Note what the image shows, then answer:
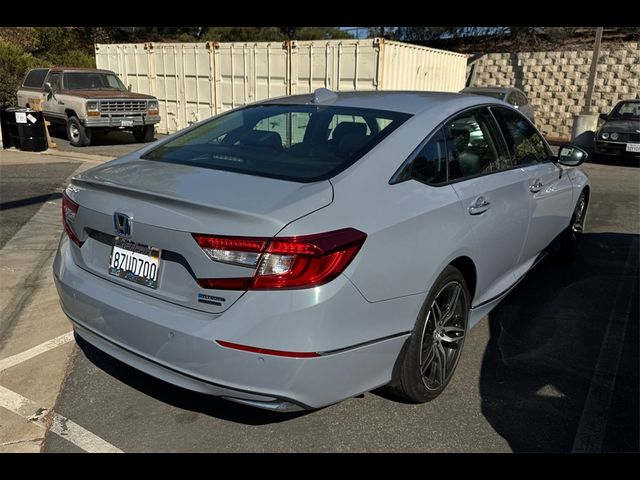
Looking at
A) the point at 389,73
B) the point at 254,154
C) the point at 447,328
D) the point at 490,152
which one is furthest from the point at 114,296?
the point at 389,73

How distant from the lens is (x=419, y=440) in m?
2.68

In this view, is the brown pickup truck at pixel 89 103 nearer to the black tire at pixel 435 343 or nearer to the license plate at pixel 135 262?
the license plate at pixel 135 262

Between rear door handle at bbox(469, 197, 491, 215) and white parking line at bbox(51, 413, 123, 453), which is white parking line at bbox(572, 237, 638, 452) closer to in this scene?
rear door handle at bbox(469, 197, 491, 215)

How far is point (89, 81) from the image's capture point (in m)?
14.4

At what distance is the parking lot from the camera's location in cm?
267

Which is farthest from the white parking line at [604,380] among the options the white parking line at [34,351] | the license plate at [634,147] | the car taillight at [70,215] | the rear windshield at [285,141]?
the license plate at [634,147]

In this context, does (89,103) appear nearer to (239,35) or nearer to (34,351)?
(34,351)

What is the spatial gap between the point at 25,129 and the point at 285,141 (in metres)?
11.6

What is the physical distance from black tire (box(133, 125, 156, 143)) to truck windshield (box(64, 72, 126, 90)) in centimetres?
125

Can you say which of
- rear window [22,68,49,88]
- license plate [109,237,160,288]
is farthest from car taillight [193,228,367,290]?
rear window [22,68,49,88]

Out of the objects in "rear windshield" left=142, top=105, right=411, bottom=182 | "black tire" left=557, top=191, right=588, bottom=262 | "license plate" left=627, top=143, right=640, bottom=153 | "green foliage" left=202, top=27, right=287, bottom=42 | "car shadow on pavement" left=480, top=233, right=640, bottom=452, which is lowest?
"license plate" left=627, top=143, right=640, bottom=153

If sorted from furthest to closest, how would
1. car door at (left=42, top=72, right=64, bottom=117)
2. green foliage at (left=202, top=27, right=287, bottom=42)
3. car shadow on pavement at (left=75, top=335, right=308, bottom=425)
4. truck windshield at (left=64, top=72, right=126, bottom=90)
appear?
green foliage at (left=202, top=27, right=287, bottom=42) < truck windshield at (left=64, top=72, right=126, bottom=90) < car door at (left=42, top=72, right=64, bottom=117) < car shadow on pavement at (left=75, top=335, right=308, bottom=425)

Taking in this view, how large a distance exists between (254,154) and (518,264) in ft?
6.92
